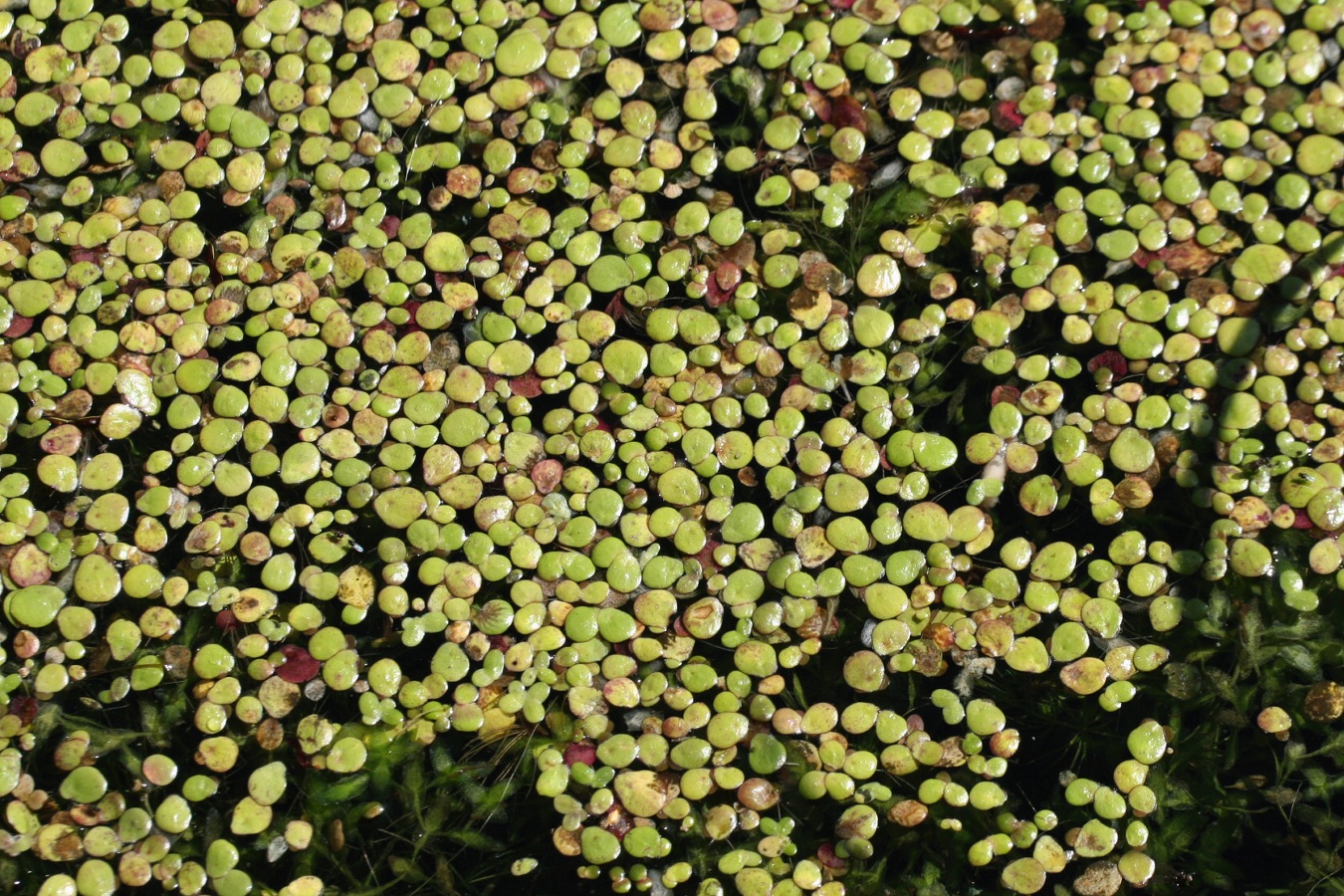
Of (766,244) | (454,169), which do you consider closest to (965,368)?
(766,244)

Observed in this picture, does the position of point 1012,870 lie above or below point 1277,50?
below

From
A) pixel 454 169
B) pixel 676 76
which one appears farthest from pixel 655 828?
pixel 676 76

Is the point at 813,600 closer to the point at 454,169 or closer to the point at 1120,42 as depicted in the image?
the point at 454,169

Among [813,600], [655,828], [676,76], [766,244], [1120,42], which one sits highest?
[1120,42]

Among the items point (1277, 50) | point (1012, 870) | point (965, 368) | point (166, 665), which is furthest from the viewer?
point (1277, 50)

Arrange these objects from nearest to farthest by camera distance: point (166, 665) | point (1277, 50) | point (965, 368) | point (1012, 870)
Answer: point (1012, 870), point (166, 665), point (965, 368), point (1277, 50)

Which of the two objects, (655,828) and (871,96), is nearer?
(655,828)
